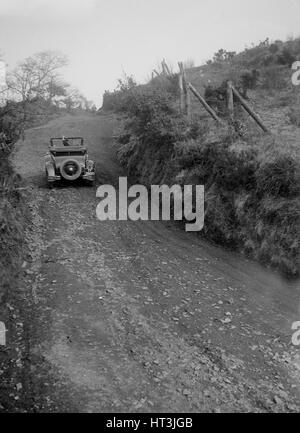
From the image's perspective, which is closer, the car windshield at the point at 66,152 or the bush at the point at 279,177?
the bush at the point at 279,177

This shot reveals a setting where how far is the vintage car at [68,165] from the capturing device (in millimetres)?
13305

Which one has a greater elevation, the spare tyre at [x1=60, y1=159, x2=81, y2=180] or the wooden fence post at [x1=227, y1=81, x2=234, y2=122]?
the wooden fence post at [x1=227, y1=81, x2=234, y2=122]

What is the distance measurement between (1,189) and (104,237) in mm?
2610

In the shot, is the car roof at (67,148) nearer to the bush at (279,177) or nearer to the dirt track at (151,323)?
the dirt track at (151,323)

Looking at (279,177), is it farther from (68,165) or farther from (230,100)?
(68,165)

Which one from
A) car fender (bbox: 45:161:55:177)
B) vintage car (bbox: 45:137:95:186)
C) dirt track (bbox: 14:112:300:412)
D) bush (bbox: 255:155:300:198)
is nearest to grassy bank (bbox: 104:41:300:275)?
bush (bbox: 255:155:300:198)

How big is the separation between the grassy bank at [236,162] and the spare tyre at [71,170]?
2.09m

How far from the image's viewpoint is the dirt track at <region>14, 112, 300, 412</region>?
18.1 feet

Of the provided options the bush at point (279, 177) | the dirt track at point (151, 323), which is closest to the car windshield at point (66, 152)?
→ the dirt track at point (151, 323)

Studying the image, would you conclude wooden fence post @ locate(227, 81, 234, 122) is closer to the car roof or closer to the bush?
the bush

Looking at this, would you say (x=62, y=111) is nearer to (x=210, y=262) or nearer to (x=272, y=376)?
(x=210, y=262)

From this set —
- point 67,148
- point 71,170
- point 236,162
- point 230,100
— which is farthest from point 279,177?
Answer: point 67,148

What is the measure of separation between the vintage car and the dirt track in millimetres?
2504
